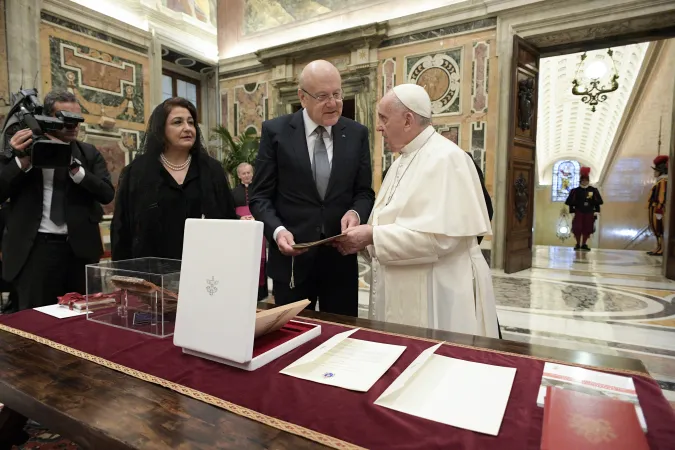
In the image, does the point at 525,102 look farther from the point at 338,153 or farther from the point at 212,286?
the point at 212,286

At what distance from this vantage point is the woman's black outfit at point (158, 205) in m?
2.18

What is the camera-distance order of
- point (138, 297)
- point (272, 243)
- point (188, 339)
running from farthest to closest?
point (272, 243) → point (138, 297) → point (188, 339)

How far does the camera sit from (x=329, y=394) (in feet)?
3.32

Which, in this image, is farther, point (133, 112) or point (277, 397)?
point (133, 112)

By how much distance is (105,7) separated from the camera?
26.2 ft

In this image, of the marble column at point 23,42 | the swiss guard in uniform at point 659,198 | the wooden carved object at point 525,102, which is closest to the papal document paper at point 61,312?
the marble column at point 23,42

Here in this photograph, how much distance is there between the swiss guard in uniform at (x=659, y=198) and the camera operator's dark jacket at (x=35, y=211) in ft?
31.2

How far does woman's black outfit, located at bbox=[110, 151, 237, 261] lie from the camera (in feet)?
7.15

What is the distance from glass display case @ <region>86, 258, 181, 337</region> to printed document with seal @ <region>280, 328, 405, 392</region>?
1.77ft

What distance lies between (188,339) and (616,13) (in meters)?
7.51

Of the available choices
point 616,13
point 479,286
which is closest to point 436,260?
point 479,286

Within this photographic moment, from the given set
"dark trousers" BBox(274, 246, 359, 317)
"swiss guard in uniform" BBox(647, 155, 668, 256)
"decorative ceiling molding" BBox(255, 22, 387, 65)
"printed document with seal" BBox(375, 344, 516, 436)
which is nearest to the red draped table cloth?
"printed document with seal" BBox(375, 344, 516, 436)

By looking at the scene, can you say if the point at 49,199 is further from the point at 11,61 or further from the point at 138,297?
the point at 11,61

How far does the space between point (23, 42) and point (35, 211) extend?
588 cm
